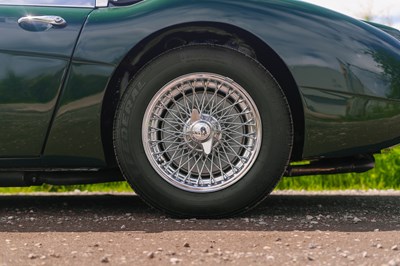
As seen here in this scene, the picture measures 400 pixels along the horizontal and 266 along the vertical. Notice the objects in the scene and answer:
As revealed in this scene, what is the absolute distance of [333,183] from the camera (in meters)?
5.62

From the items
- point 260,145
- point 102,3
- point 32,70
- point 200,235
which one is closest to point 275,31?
point 260,145

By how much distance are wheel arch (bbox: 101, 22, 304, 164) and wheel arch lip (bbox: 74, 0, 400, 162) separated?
0.14 feet

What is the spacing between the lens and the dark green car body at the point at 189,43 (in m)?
3.29

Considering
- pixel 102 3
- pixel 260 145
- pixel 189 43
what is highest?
pixel 102 3

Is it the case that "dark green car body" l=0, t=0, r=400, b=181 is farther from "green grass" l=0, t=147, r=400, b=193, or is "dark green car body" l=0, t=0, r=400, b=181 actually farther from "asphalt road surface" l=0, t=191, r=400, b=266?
"green grass" l=0, t=147, r=400, b=193

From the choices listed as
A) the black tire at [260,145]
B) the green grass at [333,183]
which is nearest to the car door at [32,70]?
the black tire at [260,145]

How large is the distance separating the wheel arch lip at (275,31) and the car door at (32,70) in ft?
0.37

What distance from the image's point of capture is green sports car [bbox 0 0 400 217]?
3.29m

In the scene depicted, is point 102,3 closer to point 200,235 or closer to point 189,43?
point 189,43

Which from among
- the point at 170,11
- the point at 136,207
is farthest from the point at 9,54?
the point at 136,207

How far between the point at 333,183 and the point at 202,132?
263 centimetres

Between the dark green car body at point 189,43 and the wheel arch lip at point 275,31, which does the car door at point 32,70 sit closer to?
the dark green car body at point 189,43

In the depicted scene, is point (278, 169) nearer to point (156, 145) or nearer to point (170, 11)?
point (156, 145)

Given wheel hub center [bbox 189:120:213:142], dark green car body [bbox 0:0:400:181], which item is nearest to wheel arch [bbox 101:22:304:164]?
dark green car body [bbox 0:0:400:181]
